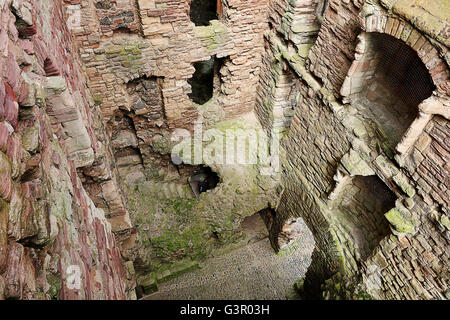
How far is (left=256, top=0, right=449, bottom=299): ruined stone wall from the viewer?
350 cm

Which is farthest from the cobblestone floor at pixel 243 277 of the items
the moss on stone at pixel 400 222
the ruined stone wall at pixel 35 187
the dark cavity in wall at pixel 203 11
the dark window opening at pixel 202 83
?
the dark cavity in wall at pixel 203 11

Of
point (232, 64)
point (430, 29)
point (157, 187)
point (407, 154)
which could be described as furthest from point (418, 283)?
point (157, 187)

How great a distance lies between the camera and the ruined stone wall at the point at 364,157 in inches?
138

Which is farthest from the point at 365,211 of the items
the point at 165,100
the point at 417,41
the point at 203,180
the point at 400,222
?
the point at 165,100

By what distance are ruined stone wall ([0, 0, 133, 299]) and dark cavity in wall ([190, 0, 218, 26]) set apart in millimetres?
5979

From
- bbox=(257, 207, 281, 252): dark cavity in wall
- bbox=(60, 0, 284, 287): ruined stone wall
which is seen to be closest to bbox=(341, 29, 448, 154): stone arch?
bbox=(60, 0, 284, 287): ruined stone wall

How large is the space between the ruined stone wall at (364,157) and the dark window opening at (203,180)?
226 cm

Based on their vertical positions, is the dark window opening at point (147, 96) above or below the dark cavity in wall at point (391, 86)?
below

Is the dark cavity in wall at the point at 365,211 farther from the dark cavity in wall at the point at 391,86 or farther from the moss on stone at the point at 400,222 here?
the dark cavity in wall at the point at 391,86

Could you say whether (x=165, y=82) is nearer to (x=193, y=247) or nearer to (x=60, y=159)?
(x=193, y=247)

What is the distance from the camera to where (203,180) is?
27.6 feet

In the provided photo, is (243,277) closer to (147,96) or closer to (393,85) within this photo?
(147,96)

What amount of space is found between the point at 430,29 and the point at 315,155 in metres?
2.98

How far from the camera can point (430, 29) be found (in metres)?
3.15
